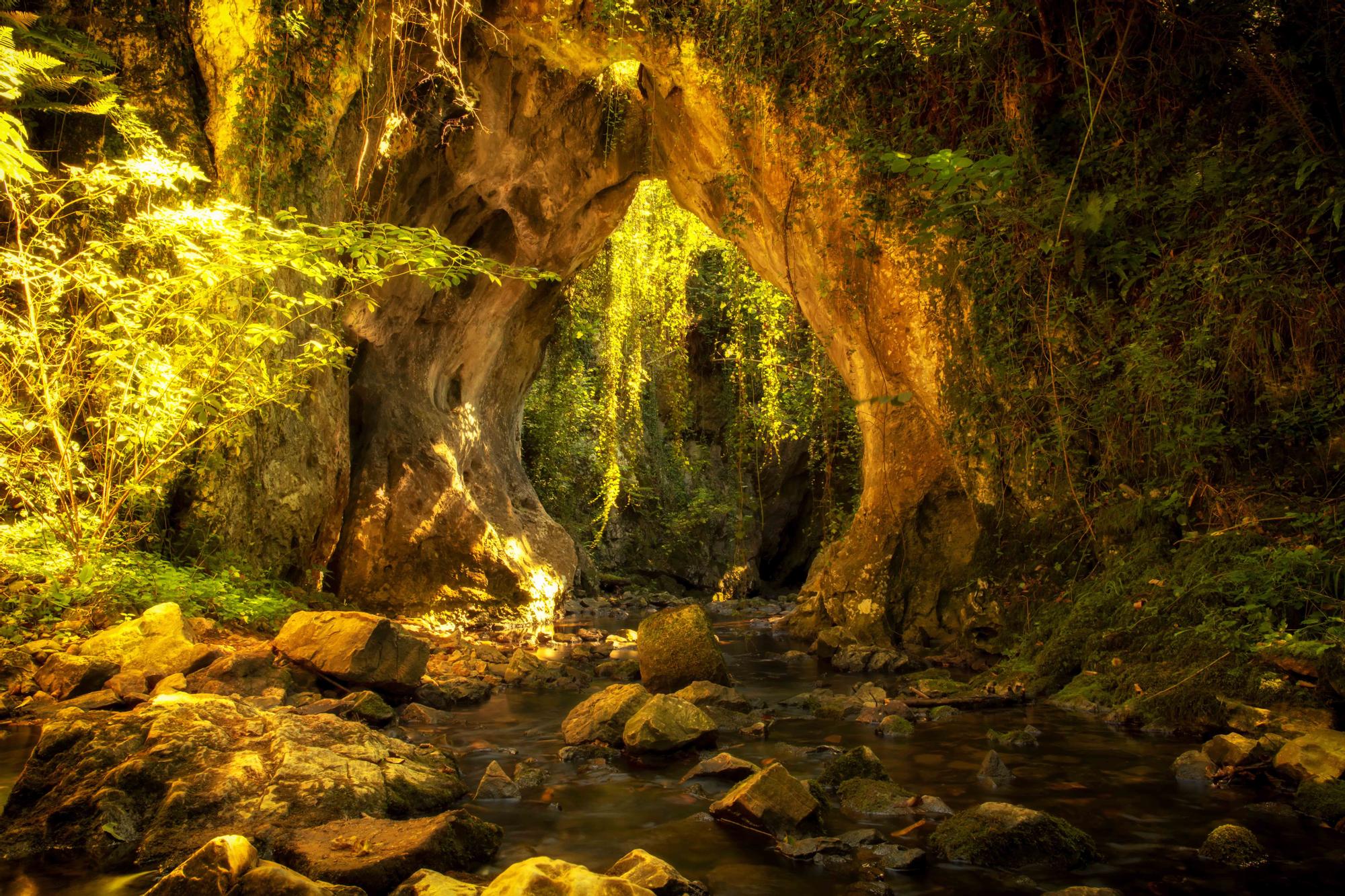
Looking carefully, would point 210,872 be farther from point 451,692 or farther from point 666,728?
point 451,692

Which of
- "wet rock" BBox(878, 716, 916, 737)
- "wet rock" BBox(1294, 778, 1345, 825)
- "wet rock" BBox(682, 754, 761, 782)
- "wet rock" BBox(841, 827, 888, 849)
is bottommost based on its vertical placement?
"wet rock" BBox(878, 716, 916, 737)

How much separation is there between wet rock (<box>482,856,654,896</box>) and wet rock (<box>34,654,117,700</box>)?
351 cm

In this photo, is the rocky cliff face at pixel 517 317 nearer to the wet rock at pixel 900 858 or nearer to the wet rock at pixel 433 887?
the wet rock at pixel 900 858

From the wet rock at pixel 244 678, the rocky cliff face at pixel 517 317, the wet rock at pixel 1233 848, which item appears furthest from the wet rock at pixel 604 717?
the rocky cliff face at pixel 517 317

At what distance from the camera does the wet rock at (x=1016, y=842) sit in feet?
9.68

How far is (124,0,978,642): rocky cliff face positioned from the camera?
782 cm

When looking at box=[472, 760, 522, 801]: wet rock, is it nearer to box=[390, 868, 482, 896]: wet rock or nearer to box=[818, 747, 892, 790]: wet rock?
box=[390, 868, 482, 896]: wet rock

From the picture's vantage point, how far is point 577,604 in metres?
12.5

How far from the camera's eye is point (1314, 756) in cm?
350

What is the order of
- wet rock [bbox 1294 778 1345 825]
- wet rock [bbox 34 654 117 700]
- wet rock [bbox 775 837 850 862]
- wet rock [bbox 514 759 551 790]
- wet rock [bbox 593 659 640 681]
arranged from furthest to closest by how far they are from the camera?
wet rock [bbox 593 659 640 681]
wet rock [bbox 34 654 117 700]
wet rock [bbox 514 759 551 790]
wet rock [bbox 1294 778 1345 825]
wet rock [bbox 775 837 850 862]

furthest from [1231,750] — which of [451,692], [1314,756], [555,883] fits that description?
[451,692]

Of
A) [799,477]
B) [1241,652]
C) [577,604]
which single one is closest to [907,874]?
[1241,652]

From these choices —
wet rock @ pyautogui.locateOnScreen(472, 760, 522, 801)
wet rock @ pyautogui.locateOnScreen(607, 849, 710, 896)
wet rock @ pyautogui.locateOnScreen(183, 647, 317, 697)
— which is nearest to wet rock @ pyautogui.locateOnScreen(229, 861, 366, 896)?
wet rock @ pyautogui.locateOnScreen(607, 849, 710, 896)

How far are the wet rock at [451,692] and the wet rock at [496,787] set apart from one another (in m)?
1.91
